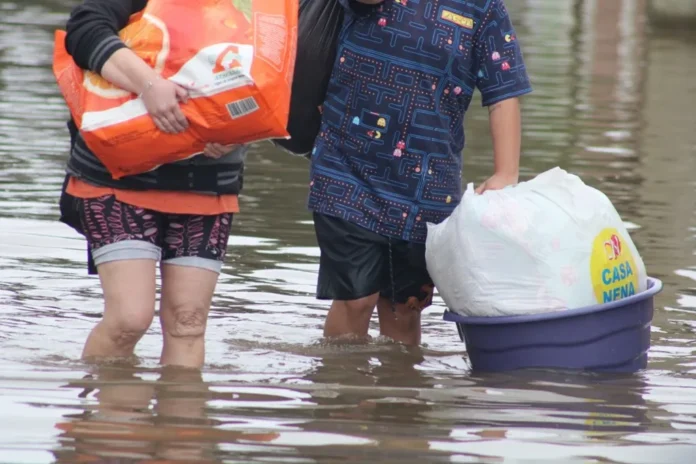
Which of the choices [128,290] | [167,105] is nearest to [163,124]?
[167,105]

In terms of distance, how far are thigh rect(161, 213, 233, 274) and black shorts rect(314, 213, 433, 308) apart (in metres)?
0.59

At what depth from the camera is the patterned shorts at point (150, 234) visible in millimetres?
4324

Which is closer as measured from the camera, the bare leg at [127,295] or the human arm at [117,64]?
the human arm at [117,64]

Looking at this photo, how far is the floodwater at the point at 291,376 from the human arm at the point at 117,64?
85 cm

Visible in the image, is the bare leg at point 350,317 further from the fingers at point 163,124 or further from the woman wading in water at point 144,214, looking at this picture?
the fingers at point 163,124

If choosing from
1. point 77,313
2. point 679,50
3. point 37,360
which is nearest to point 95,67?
point 37,360

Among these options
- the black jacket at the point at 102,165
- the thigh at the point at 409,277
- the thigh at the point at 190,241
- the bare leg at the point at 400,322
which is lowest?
the bare leg at the point at 400,322

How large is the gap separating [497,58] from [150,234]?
1.34 meters

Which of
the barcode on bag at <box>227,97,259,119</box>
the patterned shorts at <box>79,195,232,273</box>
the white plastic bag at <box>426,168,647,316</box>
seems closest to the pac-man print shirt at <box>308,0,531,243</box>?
the white plastic bag at <box>426,168,647,316</box>

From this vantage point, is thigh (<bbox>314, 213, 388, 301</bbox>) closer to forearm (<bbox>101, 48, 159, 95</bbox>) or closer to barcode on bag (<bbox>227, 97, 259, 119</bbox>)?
barcode on bag (<bbox>227, 97, 259, 119</bbox>)

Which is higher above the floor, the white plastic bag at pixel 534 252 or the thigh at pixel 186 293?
the white plastic bag at pixel 534 252

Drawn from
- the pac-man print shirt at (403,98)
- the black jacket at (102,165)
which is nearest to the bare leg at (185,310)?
the black jacket at (102,165)

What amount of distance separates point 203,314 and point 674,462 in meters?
1.58

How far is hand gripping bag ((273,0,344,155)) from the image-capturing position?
485 cm
